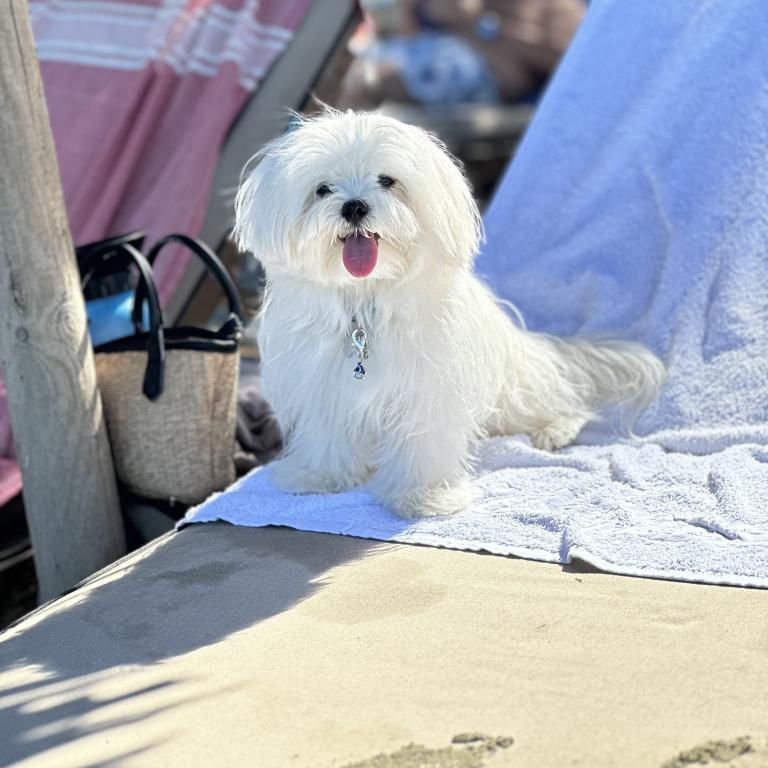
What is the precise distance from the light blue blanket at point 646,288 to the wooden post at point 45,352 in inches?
11.7

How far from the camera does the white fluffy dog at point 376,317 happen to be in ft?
7.55

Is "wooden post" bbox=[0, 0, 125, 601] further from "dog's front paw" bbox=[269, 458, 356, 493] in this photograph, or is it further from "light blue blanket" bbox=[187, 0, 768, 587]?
"dog's front paw" bbox=[269, 458, 356, 493]

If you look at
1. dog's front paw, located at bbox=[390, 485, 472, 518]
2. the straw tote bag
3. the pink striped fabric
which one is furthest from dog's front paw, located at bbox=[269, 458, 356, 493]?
the pink striped fabric

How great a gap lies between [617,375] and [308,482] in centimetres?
100

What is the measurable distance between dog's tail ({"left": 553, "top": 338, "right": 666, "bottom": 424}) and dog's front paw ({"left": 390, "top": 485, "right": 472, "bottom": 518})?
2.21 ft

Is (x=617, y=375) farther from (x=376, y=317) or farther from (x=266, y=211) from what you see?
(x=266, y=211)

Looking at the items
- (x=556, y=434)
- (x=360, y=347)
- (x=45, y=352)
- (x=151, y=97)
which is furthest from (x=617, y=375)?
(x=151, y=97)

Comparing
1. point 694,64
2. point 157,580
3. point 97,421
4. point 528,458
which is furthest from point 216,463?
point 694,64

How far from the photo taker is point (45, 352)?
2.63 metres

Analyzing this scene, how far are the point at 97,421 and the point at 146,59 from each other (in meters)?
1.71

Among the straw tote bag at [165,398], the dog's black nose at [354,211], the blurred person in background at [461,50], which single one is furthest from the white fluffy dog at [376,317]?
the blurred person in background at [461,50]

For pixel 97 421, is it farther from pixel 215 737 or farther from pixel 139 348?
pixel 215 737

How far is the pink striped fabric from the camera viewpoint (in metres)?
3.77

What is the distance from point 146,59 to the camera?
12.7ft
